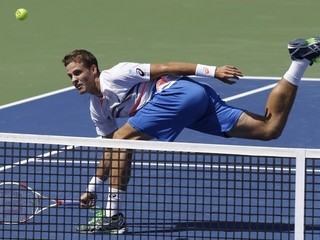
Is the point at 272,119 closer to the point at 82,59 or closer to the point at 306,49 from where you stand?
the point at 306,49

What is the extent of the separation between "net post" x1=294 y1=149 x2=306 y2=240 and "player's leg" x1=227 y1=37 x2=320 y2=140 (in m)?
2.41

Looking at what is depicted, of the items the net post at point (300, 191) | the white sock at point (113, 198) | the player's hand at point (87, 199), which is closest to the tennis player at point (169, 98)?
the white sock at point (113, 198)

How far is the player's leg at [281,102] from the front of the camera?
397 inches

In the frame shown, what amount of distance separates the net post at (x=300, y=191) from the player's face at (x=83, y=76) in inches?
108

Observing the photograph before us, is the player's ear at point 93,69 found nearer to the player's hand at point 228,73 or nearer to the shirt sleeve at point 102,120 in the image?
the shirt sleeve at point 102,120

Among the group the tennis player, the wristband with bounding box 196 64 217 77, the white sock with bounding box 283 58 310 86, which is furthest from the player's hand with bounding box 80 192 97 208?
the white sock with bounding box 283 58 310 86

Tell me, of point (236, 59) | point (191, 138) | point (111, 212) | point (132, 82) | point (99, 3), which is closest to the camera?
point (111, 212)

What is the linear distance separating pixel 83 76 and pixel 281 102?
1.65 m

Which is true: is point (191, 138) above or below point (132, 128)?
below

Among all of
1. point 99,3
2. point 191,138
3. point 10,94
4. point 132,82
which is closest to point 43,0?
point 99,3

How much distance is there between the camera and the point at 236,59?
16.5 m

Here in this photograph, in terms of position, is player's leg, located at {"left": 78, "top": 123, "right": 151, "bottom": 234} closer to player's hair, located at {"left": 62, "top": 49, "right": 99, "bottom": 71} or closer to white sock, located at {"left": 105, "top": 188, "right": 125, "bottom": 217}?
white sock, located at {"left": 105, "top": 188, "right": 125, "bottom": 217}

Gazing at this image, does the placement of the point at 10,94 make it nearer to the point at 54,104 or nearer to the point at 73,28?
the point at 54,104

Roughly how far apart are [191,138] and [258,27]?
5.47 metres
